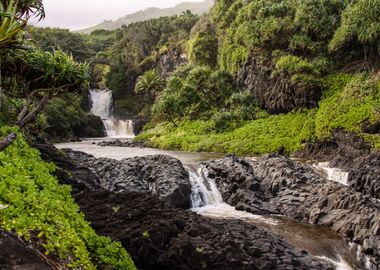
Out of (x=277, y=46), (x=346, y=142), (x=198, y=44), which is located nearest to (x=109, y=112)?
(x=198, y=44)

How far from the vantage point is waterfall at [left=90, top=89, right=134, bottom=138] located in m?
63.2

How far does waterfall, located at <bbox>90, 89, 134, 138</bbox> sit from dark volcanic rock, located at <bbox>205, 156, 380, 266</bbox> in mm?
39117

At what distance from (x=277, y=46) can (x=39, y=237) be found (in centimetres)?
4233

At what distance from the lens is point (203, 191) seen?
22844 millimetres

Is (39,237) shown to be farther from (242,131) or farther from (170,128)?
(170,128)

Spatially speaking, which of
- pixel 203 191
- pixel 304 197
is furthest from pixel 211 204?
pixel 304 197

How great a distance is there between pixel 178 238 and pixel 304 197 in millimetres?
11923

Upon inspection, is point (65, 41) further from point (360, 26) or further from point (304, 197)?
point (304, 197)

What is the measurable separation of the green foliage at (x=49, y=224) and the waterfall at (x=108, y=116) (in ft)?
174

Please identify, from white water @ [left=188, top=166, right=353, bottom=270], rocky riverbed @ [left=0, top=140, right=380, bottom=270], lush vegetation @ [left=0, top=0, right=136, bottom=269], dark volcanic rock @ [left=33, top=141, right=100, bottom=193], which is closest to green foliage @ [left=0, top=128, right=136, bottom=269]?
lush vegetation @ [left=0, top=0, right=136, bottom=269]

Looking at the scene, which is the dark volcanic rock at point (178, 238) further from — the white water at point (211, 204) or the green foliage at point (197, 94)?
the green foliage at point (197, 94)

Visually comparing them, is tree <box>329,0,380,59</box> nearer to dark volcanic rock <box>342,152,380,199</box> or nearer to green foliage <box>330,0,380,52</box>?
green foliage <box>330,0,380,52</box>

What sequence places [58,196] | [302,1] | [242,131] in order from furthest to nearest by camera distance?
[302,1], [242,131], [58,196]

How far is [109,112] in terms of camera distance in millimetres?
72812
